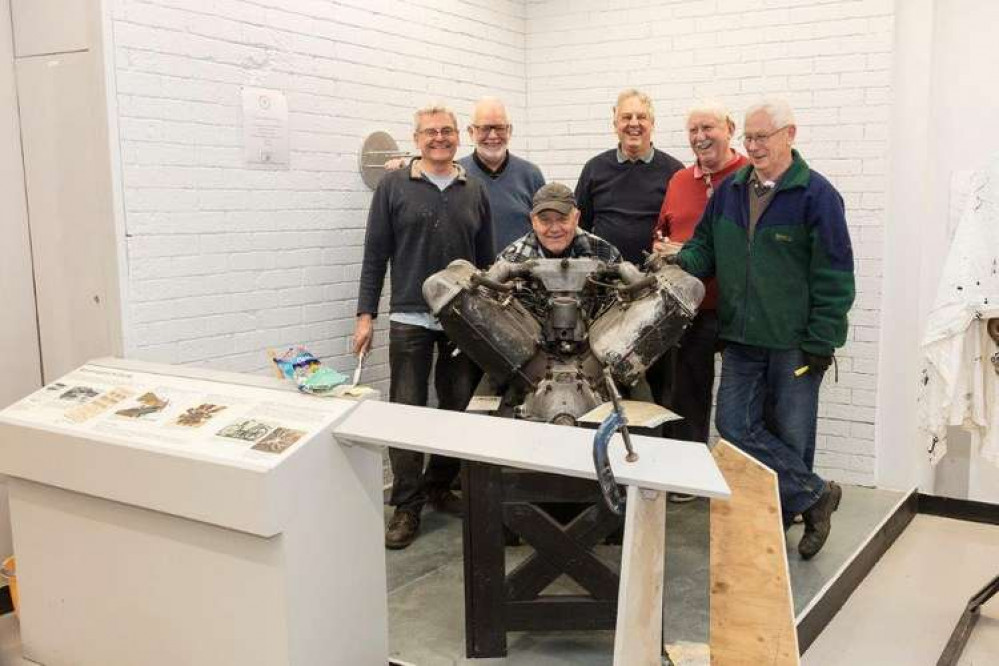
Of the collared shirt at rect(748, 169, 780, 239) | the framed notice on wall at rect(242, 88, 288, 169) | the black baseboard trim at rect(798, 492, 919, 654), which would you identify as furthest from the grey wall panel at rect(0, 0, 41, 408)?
the black baseboard trim at rect(798, 492, 919, 654)

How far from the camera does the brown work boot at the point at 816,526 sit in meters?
3.76

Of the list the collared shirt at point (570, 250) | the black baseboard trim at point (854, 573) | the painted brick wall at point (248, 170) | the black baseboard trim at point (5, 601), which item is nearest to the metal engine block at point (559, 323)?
the collared shirt at point (570, 250)

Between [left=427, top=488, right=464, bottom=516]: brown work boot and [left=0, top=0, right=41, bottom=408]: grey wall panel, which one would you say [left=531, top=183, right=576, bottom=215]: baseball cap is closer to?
[left=427, top=488, right=464, bottom=516]: brown work boot

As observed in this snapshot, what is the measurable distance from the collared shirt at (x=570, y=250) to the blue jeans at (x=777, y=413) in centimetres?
66

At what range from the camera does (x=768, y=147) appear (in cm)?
350

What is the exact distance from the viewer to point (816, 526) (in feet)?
12.4

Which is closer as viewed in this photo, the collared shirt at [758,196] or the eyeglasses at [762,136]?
the eyeglasses at [762,136]

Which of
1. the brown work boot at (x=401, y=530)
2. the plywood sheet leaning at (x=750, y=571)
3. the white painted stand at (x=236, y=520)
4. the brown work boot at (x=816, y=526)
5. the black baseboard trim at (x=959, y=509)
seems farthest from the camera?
the black baseboard trim at (x=959, y=509)

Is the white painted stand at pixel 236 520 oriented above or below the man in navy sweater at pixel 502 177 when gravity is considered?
below

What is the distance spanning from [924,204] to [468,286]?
2.72 metres

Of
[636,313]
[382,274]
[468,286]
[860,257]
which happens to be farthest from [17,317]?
[860,257]

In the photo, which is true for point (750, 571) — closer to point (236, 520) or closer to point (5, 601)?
point (236, 520)

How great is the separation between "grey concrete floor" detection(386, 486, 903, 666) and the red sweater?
3.65ft

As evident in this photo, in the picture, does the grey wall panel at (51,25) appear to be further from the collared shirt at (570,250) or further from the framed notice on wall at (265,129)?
the collared shirt at (570,250)
